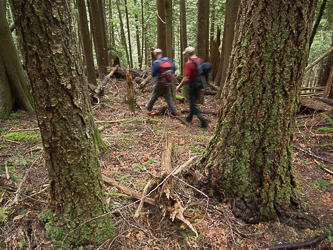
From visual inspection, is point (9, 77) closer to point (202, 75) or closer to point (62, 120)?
point (62, 120)

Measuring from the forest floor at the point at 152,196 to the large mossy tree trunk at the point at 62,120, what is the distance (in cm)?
30

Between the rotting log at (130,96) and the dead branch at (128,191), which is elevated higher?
the rotting log at (130,96)

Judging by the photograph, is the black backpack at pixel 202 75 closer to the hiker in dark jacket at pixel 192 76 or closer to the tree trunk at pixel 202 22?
the hiker in dark jacket at pixel 192 76

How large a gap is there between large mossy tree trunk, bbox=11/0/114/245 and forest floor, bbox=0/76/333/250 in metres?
0.30

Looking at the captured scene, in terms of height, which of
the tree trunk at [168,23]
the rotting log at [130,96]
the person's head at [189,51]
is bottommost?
the rotting log at [130,96]

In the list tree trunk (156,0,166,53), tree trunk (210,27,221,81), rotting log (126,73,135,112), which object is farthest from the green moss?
tree trunk (210,27,221,81)

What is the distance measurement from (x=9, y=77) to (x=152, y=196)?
5686 millimetres

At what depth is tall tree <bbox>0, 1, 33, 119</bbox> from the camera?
5.28m

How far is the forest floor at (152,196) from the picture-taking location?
2.30m

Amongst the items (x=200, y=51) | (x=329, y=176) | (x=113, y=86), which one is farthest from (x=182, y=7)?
(x=329, y=176)

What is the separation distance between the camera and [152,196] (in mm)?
2807

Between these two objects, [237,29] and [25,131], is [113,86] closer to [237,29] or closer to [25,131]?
[25,131]

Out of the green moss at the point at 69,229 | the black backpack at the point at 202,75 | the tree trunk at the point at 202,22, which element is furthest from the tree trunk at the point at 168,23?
the green moss at the point at 69,229

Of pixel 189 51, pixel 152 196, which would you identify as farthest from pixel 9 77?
pixel 152 196
